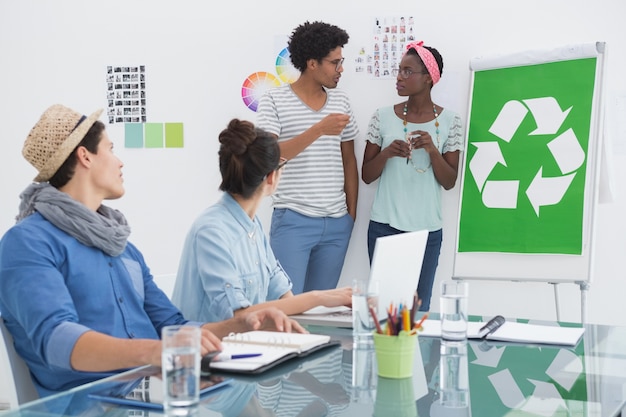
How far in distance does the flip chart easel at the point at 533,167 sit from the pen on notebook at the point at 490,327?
1423 mm

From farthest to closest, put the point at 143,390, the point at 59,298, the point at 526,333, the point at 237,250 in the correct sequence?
the point at 237,250 → the point at 526,333 → the point at 59,298 → the point at 143,390

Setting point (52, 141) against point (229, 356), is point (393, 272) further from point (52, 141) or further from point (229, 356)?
point (52, 141)

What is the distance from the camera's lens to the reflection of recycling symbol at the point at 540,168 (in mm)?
3389

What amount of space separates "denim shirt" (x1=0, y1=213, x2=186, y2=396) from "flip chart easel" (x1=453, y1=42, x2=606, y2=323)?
196 centimetres

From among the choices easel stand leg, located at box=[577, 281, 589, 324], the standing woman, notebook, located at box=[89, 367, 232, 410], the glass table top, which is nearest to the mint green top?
the standing woman

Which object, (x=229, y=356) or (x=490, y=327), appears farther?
(x=490, y=327)

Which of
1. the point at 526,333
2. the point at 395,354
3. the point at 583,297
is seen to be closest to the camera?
the point at 395,354

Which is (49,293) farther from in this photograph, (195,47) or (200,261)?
(195,47)

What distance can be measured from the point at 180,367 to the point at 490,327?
100 cm

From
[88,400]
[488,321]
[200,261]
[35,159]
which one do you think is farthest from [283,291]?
[88,400]

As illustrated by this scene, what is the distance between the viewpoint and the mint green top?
362 cm

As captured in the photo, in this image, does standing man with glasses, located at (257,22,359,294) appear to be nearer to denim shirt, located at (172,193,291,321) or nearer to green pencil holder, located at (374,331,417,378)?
denim shirt, located at (172,193,291,321)

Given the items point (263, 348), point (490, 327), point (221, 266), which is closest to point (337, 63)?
point (221, 266)

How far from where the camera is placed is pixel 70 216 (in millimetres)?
1769
